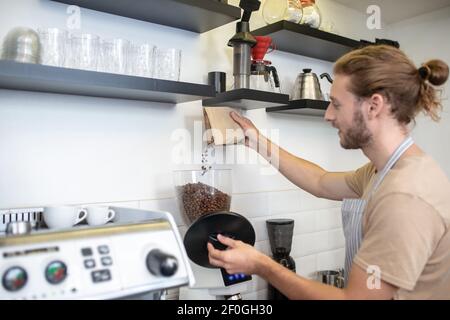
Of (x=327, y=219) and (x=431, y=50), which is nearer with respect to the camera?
(x=327, y=219)

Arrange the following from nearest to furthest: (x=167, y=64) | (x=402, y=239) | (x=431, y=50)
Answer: (x=402, y=239) → (x=167, y=64) → (x=431, y=50)

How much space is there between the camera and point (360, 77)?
118 cm

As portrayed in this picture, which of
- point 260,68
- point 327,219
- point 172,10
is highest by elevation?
point 172,10

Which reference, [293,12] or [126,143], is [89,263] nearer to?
[126,143]

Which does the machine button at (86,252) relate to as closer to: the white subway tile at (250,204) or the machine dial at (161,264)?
the machine dial at (161,264)

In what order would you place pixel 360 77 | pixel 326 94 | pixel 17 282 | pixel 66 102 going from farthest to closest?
1. pixel 326 94
2. pixel 66 102
3. pixel 360 77
4. pixel 17 282

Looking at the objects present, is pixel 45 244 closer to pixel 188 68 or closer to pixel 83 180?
pixel 83 180

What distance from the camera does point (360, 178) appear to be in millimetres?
1494

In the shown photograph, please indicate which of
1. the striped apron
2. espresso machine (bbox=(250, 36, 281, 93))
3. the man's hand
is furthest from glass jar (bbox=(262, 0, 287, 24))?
the man's hand

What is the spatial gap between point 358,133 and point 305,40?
0.69 meters

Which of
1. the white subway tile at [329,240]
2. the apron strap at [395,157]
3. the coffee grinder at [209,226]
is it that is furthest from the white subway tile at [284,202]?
the apron strap at [395,157]

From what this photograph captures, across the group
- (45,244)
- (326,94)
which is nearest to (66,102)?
(45,244)

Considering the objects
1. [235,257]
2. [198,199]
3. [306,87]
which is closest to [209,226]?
[235,257]
